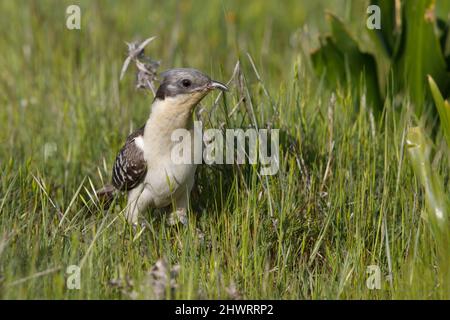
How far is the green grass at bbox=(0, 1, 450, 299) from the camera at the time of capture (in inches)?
169

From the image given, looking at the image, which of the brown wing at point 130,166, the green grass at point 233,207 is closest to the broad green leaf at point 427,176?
the green grass at point 233,207

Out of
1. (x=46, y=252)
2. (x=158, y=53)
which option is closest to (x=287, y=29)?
(x=158, y=53)

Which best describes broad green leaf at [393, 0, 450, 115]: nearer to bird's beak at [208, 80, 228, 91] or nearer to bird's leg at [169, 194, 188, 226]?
bird's beak at [208, 80, 228, 91]

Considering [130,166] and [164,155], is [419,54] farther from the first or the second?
[130,166]

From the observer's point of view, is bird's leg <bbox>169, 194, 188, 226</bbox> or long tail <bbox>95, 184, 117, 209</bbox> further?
long tail <bbox>95, 184, 117, 209</bbox>

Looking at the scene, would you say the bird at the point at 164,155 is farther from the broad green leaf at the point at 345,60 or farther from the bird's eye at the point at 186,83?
the broad green leaf at the point at 345,60

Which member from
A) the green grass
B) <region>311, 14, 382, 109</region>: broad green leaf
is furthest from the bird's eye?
<region>311, 14, 382, 109</region>: broad green leaf

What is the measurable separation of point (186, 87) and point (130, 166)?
0.69 m

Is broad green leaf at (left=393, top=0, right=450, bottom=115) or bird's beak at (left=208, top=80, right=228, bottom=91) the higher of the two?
broad green leaf at (left=393, top=0, right=450, bottom=115)

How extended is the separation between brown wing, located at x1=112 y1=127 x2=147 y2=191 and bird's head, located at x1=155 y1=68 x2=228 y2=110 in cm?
44

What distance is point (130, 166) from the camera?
17.3 ft

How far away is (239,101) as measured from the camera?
17.3 ft

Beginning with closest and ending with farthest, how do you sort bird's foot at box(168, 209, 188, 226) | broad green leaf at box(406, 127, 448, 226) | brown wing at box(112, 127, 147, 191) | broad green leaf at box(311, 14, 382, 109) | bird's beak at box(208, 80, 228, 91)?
broad green leaf at box(406, 127, 448, 226)
bird's beak at box(208, 80, 228, 91)
bird's foot at box(168, 209, 188, 226)
brown wing at box(112, 127, 147, 191)
broad green leaf at box(311, 14, 382, 109)

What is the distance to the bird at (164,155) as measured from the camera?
496cm
